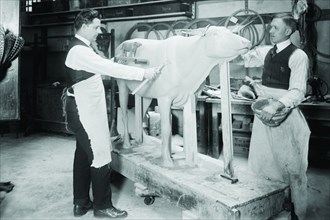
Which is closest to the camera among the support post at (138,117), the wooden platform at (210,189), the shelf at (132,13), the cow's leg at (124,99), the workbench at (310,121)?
the wooden platform at (210,189)

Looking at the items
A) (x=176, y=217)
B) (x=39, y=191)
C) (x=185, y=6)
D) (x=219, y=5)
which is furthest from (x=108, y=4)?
(x=176, y=217)

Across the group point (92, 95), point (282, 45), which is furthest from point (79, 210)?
point (282, 45)

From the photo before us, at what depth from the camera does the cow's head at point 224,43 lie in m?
2.19

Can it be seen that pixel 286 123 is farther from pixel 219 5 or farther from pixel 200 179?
pixel 219 5

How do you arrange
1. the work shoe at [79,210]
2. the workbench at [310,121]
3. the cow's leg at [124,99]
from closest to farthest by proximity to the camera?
the work shoe at [79,210] < the cow's leg at [124,99] < the workbench at [310,121]

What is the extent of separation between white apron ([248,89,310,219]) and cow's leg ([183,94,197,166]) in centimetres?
58

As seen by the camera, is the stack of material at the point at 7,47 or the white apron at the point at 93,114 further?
the white apron at the point at 93,114

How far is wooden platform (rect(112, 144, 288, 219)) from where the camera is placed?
2035 mm

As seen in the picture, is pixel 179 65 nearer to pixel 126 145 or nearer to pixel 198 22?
pixel 126 145

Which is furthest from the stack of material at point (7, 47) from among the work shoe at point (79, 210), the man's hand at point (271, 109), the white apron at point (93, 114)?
the man's hand at point (271, 109)

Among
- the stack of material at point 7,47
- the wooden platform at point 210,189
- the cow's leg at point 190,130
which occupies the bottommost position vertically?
the wooden platform at point 210,189

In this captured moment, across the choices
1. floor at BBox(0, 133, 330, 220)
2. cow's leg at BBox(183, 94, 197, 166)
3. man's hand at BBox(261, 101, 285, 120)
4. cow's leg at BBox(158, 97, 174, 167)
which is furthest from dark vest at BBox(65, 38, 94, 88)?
man's hand at BBox(261, 101, 285, 120)

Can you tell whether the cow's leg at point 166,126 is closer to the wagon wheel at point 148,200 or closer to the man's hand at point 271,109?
the wagon wheel at point 148,200

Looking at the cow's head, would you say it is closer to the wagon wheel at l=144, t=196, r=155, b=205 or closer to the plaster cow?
the plaster cow
